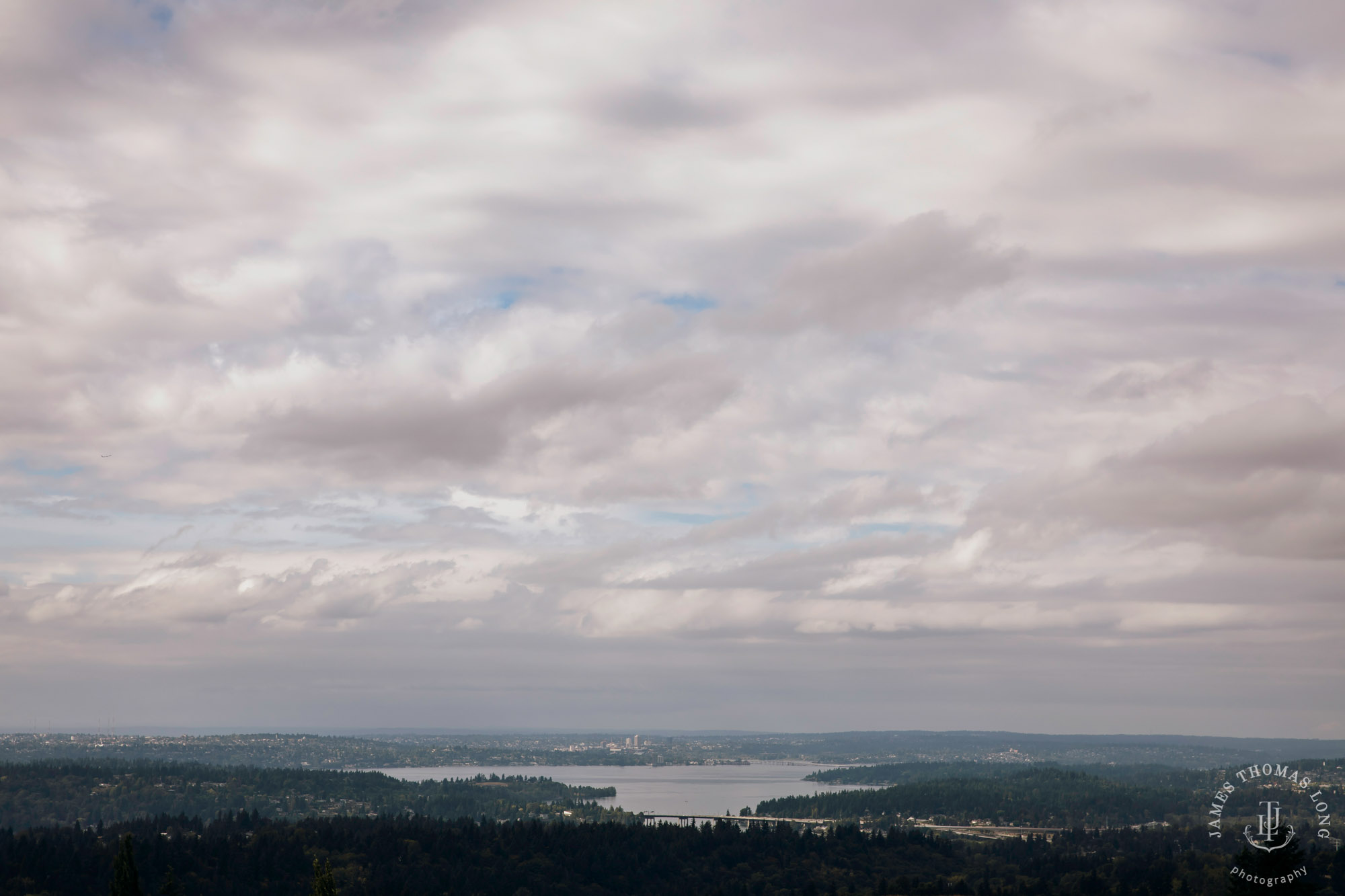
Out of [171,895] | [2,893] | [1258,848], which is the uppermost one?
[1258,848]

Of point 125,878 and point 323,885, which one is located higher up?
point 125,878

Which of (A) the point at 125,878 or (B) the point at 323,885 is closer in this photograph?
(A) the point at 125,878

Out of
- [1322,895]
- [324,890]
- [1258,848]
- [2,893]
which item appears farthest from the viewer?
[2,893]

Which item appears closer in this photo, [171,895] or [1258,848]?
[1258,848]

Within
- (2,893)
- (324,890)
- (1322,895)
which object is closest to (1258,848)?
(324,890)

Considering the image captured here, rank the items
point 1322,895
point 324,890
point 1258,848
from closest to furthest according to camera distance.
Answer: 1. point 1258,848
2. point 324,890
3. point 1322,895

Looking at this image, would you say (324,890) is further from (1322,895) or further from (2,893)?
(1322,895)

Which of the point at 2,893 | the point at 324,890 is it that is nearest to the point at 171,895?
the point at 324,890

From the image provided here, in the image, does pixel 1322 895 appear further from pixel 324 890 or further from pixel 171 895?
pixel 171 895

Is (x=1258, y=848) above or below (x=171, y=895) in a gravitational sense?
above

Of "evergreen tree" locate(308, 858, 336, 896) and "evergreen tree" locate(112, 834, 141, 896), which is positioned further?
"evergreen tree" locate(308, 858, 336, 896)

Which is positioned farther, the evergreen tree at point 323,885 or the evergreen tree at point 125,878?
the evergreen tree at point 323,885
